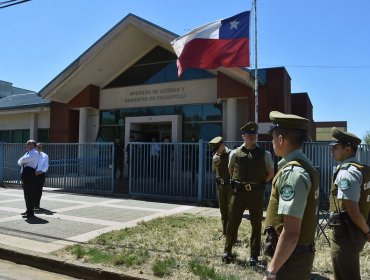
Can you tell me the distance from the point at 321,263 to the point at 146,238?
311cm

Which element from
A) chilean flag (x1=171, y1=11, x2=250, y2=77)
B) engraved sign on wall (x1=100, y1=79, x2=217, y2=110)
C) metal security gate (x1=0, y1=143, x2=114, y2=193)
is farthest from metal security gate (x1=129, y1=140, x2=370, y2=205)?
engraved sign on wall (x1=100, y1=79, x2=217, y2=110)

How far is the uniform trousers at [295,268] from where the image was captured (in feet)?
8.96

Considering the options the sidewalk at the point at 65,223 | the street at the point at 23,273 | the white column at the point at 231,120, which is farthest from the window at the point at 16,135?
the street at the point at 23,273

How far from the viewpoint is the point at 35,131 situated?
22328mm

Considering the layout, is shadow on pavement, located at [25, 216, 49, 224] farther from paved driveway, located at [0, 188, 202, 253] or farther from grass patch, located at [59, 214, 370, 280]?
grass patch, located at [59, 214, 370, 280]

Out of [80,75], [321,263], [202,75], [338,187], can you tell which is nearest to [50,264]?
[321,263]

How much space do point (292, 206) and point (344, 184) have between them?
115 centimetres

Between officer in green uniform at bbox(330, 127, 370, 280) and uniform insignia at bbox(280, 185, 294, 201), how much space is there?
3.56 feet

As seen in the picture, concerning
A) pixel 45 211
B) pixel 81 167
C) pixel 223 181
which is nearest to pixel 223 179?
pixel 223 181

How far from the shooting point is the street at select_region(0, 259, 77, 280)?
5909 millimetres

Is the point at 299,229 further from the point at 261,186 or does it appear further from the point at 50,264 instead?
the point at 50,264

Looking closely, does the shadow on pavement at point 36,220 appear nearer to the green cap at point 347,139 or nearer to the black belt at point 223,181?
the black belt at point 223,181

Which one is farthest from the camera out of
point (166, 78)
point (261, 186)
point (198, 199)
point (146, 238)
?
point (166, 78)

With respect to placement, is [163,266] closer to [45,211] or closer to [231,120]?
[45,211]
